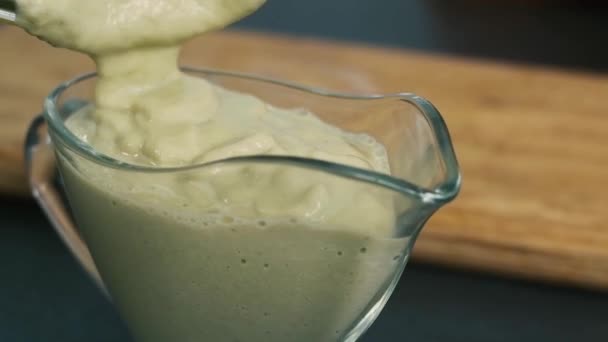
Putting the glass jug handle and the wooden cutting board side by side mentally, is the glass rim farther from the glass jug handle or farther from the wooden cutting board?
→ the wooden cutting board

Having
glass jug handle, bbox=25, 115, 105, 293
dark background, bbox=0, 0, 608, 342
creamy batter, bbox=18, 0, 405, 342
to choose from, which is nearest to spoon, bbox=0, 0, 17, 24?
creamy batter, bbox=18, 0, 405, 342

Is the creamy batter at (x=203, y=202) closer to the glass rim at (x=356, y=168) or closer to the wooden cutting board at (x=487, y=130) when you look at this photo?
the glass rim at (x=356, y=168)

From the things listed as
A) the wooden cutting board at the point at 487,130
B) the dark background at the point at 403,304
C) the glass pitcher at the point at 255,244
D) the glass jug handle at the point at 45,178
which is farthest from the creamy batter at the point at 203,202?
the wooden cutting board at the point at 487,130

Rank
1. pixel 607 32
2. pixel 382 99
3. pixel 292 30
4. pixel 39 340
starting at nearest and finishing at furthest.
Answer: pixel 382 99 < pixel 39 340 < pixel 292 30 < pixel 607 32

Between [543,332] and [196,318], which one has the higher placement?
[196,318]

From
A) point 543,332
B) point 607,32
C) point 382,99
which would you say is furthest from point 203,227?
point 607,32

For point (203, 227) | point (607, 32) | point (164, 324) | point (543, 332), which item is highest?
point (203, 227)

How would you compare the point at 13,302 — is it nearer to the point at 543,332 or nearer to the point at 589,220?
the point at 543,332

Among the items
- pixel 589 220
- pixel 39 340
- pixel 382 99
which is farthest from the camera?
pixel 589 220
